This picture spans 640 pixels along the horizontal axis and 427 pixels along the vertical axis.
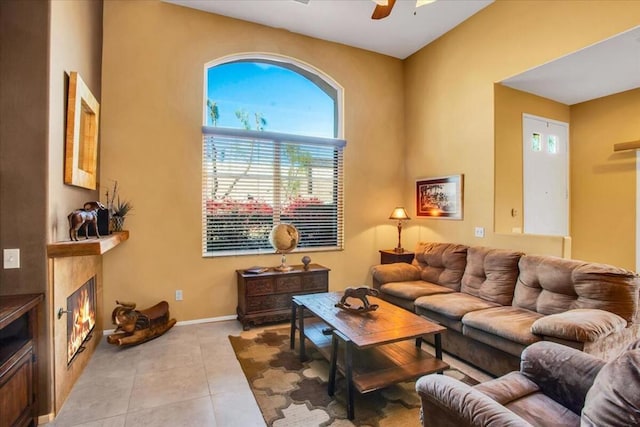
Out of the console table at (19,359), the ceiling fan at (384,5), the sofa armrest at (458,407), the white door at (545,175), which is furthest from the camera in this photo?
the white door at (545,175)

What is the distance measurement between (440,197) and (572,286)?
79.4 inches

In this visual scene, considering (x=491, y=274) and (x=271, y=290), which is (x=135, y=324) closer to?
(x=271, y=290)

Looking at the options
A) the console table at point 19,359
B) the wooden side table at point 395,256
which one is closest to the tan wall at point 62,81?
the console table at point 19,359

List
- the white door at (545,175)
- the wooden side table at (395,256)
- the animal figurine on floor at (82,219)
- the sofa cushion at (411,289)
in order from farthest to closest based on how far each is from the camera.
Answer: the wooden side table at (395,256) < the white door at (545,175) < the sofa cushion at (411,289) < the animal figurine on floor at (82,219)

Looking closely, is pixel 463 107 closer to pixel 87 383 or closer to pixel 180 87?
pixel 180 87

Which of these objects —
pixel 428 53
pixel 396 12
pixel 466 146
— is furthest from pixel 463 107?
pixel 396 12

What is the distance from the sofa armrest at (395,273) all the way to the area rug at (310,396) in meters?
1.36

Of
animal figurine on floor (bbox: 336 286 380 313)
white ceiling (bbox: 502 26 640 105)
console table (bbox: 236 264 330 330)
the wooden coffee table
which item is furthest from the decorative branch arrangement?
white ceiling (bbox: 502 26 640 105)

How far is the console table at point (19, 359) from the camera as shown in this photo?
1.70 m

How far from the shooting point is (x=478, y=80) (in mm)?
3936

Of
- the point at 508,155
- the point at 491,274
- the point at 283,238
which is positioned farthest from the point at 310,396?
the point at 508,155

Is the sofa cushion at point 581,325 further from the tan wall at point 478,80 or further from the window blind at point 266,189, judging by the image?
the window blind at point 266,189

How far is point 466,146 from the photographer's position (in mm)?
4094

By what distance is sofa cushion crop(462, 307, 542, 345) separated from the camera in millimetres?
2405
